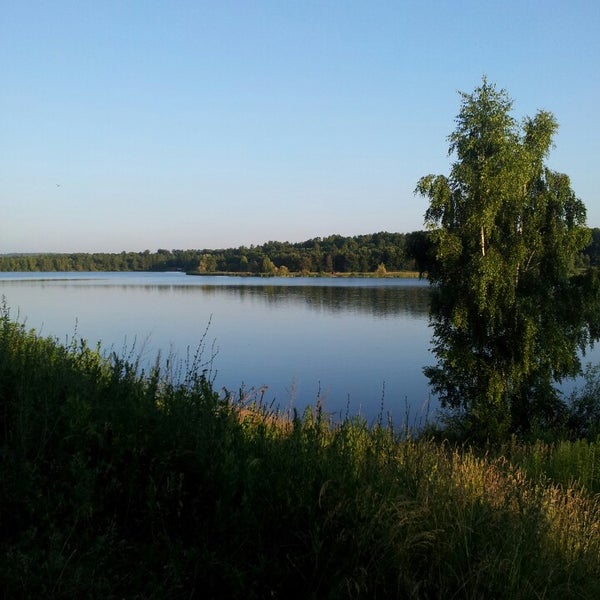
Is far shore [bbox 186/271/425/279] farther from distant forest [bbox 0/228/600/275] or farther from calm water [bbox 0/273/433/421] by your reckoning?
calm water [bbox 0/273/433/421]

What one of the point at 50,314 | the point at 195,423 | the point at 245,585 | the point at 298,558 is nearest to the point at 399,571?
the point at 298,558

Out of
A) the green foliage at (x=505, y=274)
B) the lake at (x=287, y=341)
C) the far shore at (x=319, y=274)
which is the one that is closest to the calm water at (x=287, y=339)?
the lake at (x=287, y=341)

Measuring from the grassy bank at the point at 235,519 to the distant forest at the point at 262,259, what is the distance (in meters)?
101

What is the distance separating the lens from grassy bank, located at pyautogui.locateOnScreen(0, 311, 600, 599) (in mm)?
3156

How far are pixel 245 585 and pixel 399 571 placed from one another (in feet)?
2.96

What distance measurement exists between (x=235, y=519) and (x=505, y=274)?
1594cm

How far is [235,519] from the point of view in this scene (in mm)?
3529

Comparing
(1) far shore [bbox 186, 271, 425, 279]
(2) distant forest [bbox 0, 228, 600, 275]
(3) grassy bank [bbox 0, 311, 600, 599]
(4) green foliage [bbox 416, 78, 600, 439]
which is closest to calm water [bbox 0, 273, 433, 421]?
(4) green foliage [bbox 416, 78, 600, 439]

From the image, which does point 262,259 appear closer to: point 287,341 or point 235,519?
point 287,341

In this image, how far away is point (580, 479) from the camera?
9164 mm

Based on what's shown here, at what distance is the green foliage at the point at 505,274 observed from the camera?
57.6 ft

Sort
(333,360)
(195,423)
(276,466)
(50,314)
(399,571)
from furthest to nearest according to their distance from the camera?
(50,314)
(333,360)
(195,423)
(276,466)
(399,571)

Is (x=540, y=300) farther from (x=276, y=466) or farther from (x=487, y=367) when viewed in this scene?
(x=276, y=466)

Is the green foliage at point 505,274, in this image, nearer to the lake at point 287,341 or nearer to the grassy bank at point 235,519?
the lake at point 287,341
